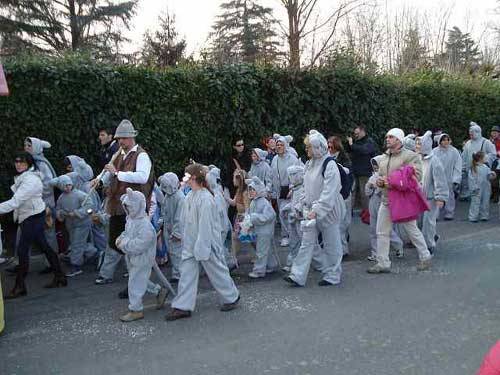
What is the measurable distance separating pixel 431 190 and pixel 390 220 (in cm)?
148

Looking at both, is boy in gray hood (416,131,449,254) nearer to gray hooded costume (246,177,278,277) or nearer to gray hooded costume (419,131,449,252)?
gray hooded costume (419,131,449,252)

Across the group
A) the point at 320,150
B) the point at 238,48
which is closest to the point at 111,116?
the point at 320,150

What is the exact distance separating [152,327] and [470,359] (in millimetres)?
2906

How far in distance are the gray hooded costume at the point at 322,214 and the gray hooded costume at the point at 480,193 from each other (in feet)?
18.1

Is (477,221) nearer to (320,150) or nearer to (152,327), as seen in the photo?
(320,150)

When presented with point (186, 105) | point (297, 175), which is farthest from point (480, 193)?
point (186, 105)

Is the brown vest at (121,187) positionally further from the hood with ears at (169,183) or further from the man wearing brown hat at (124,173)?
the hood with ears at (169,183)

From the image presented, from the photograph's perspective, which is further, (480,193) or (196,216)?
(480,193)

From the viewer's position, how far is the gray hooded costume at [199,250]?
5.73 metres

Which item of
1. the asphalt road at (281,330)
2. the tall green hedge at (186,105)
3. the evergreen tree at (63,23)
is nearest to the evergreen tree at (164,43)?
the evergreen tree at (63,23)

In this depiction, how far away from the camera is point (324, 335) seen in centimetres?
508

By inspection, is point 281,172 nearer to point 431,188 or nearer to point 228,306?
point 431,188

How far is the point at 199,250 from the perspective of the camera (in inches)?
225

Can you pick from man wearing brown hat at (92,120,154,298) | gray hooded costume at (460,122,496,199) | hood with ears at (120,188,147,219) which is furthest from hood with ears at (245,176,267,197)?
gray hooded costume at (460,122,496,199)
